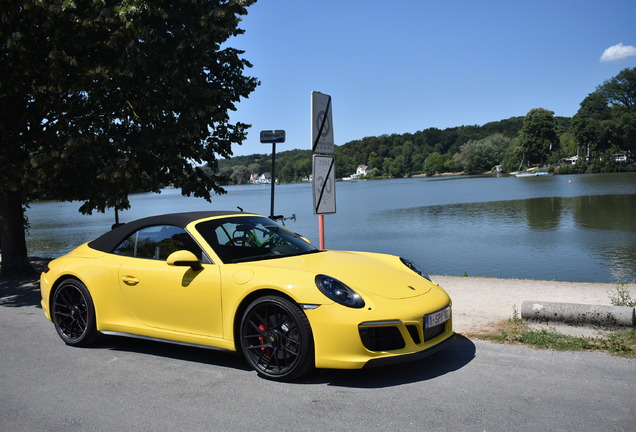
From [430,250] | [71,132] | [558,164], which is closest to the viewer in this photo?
[71,132]

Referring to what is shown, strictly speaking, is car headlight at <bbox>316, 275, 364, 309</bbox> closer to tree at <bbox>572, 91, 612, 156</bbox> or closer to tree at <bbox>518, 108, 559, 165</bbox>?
tree at <bbox>572, 91, 612, 156</bbox>

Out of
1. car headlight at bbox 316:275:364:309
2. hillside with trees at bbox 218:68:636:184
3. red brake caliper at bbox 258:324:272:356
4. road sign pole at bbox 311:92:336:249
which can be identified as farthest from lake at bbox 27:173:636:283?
hillside with trees at bbox 218:68:636:184

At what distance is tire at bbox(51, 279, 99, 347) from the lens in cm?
585

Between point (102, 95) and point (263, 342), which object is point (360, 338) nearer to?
point (263, 342)

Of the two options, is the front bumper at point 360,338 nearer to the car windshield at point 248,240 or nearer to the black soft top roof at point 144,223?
the car windshield at point 248,240

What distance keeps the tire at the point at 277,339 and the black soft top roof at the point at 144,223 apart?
1.34 metres

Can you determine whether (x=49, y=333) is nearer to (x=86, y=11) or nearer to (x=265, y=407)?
(x=265, y=407)

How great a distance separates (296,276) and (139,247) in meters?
2.00

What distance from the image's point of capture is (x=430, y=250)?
21188 mm

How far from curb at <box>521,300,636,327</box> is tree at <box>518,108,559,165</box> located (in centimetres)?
13959

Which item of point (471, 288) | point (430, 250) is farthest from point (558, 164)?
point (471, 288)

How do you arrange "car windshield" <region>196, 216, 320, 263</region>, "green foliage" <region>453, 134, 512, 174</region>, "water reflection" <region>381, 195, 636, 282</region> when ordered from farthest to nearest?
"green foliage" <region>453, 134, 512, 174</region> < "water reflection" <region>381, 195, 636, 282</region> < "car windshield" <region>196, 216, 320, 263</region>

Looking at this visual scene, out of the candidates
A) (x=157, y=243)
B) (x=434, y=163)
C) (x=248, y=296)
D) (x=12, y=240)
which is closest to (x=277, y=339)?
(x=248, y=296)

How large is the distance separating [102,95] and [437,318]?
306 inches
